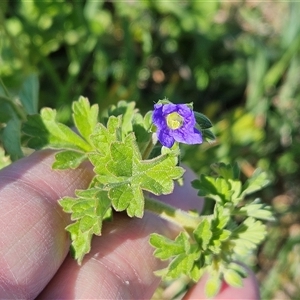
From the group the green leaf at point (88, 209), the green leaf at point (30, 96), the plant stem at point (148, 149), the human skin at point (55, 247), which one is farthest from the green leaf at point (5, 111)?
the plant stem at point (148, 149)

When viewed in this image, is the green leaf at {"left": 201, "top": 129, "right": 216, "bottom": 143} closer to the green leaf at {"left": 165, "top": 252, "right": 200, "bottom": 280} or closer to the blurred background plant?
the green leaf at {"left": 165, "top": 252, "right": 200, "bottom": 280}

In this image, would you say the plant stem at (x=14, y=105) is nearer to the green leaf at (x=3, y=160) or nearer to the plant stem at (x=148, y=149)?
the green leaf at (x=3, y=160)

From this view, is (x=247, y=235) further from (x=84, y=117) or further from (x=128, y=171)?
(x=84, y=117)

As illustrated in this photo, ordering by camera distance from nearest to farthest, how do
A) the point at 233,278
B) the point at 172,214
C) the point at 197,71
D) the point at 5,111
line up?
the point at 172,214 → the point at 233,278 → the point at 5,111 → the point at 197,71

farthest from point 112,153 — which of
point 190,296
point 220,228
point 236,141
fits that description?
point 236,141

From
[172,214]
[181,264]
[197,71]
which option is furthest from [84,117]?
[197,71]

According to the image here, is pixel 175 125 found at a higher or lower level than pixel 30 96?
lower
